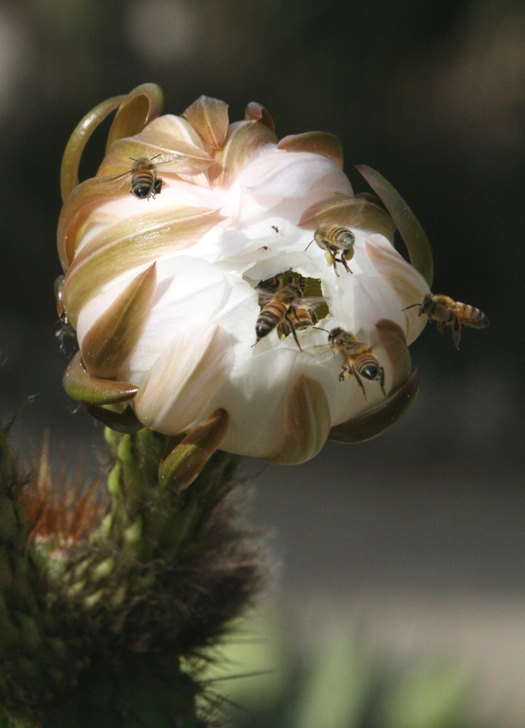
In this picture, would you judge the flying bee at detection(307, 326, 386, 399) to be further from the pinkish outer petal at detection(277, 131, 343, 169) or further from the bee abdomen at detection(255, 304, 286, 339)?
the pinkish outer petal at detection(277, 131, 343, 169)

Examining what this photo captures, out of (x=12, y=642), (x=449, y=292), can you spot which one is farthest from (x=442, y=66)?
(x=12, y=642)

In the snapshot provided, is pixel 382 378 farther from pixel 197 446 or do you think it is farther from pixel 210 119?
pixel 210 119

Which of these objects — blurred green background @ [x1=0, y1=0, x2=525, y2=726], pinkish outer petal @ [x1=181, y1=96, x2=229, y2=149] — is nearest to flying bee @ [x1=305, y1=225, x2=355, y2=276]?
pinkish outer petal @ [x1=181, y1=96, x2=229, y2=149]

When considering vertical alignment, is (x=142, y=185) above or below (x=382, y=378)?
above

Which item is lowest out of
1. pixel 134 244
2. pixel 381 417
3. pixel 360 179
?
pixel 360 179

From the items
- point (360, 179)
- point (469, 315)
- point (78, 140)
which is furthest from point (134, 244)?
point (360, 179)

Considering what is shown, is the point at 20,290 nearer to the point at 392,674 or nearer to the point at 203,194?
the point at 392,674
